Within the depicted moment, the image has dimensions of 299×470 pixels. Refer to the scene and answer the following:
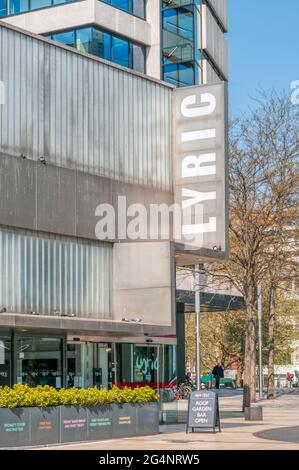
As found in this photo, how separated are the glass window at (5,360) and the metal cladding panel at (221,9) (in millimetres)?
29856

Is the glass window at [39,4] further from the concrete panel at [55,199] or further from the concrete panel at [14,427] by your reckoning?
the concrete panel at [14,427]

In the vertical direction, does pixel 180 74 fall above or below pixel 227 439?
above

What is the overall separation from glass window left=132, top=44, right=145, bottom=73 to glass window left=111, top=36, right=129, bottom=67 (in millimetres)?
471

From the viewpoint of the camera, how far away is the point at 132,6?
158 feet

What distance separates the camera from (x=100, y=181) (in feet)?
97.2

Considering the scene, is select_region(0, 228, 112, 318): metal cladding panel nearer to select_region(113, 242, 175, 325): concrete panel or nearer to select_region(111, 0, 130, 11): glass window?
select_region(113, 242, 175, 325): concrete panel

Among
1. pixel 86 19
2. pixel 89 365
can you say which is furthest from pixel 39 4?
pixel 89 365

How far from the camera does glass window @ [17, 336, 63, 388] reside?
26.8 meters

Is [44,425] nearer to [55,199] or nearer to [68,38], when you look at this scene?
[55,199]

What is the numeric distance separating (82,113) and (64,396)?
949 centimetres

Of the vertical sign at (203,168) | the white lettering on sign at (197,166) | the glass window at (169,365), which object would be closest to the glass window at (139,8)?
the vertical sign at (203,168)

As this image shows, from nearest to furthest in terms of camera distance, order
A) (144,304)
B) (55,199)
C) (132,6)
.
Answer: (55,199)
(144,304)
(132,6)

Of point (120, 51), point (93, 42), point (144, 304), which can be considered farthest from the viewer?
point (120, 51)
